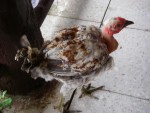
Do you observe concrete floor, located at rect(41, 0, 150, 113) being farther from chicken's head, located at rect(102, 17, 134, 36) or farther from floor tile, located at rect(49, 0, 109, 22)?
chicken's head, located at rect(102, 17, 134, 36)

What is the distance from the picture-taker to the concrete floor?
353 cm

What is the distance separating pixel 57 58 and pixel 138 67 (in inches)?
56.0

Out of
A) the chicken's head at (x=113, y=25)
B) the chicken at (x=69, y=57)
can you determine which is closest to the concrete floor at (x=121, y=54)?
the chicken at (x=69, y=57)

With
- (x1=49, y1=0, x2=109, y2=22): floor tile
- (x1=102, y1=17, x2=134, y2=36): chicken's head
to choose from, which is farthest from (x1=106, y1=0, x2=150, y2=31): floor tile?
(x1=102, y1=17, x2=134, y2=36): chicken's head

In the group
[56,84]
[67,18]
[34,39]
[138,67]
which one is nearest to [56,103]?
[56,84]

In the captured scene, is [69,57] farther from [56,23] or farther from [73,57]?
[56,23]

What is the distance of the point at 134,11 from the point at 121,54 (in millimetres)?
1001

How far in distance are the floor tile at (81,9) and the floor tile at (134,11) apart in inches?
6.4

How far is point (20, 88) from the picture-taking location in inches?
143

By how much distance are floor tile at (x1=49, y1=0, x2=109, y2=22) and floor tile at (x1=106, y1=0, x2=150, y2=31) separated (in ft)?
0.54

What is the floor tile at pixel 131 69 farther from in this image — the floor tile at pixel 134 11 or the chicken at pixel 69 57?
the chicken at pixel 69 57

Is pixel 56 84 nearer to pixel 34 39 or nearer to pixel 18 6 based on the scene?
pixel 34 39

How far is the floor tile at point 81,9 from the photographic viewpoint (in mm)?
4680

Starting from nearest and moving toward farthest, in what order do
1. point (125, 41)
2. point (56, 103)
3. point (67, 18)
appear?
point (56, 103), point (125, 41), point (67, 18)
